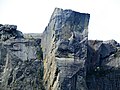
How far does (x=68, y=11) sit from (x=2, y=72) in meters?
9.91

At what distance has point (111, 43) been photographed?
43.3 meters

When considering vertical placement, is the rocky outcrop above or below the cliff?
above

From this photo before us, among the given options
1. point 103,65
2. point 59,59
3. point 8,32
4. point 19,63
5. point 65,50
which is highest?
point 8,32

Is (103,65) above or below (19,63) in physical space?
below

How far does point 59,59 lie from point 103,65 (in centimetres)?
658

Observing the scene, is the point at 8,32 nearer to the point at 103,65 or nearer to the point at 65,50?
the point at 65,50

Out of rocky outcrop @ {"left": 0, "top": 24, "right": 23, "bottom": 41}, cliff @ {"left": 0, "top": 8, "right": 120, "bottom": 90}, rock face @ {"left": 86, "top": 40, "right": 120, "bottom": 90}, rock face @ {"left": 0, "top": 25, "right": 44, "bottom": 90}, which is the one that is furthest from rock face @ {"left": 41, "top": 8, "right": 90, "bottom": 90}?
rocky outcrop @ {"left": 0, "top": 24, "right": 23, "bottom": 41}

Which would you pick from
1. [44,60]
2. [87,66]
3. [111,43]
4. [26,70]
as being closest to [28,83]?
[26,70]

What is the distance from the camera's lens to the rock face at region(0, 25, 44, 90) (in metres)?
36.2

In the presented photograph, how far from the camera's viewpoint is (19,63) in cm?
3712

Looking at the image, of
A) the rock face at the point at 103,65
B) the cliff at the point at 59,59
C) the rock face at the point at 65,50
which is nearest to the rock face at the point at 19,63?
the cliff at the point at 59,59

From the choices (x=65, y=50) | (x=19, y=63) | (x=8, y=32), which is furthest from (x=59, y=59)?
(x=8, y=32)

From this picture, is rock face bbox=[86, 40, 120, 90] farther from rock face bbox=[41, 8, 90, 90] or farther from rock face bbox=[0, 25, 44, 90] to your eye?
rock face bbox=[0, 25, 44, 90]

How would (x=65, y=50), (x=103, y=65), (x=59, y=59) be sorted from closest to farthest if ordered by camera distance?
(x=59, y=59)
(x=65, y=50)
(x=103, y=65)
